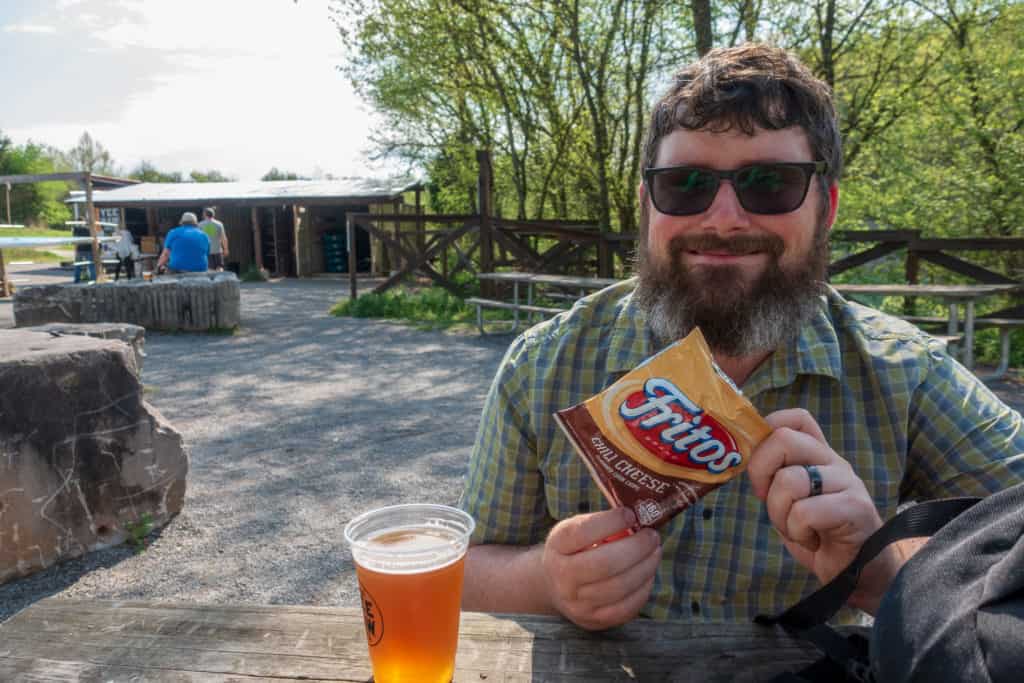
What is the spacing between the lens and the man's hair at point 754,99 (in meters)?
1.46

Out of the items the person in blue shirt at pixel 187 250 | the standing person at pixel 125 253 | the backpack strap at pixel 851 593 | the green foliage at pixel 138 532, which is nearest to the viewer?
the backpack strap at pixel 851 593

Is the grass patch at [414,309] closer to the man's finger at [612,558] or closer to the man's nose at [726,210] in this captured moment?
the man's nose at [726,210]

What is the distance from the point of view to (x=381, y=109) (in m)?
A: 21.2

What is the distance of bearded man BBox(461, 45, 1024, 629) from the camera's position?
144 cm

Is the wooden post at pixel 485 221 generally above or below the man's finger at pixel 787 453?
above

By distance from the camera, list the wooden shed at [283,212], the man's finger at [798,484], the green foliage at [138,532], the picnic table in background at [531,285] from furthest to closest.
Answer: the wooden shed at [283,212] < the picnic table in background at [531,285] < the green foliage at [138,532] < the man's finger at [798,484]

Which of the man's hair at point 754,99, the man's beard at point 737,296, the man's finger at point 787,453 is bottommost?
the man's finger at point 787,453

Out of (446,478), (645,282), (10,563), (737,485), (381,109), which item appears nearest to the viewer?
(737,485)

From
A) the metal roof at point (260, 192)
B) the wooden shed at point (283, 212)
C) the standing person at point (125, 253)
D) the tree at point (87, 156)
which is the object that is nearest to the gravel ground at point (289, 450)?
the standing person at point (125, 253)

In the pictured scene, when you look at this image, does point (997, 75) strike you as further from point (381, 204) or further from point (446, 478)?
Answer: point (381, 204)

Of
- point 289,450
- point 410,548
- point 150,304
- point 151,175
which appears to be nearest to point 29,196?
point 151,175

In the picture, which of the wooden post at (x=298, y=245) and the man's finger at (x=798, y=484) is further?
the wooden post at (x=298, y=245)

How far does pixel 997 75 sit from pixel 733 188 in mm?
11968

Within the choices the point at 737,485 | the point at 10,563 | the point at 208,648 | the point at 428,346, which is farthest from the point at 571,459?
the point at 428,346
